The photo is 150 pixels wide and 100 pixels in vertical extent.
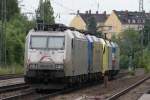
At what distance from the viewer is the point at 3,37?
58031mm

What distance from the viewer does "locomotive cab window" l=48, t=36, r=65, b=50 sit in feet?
89.4

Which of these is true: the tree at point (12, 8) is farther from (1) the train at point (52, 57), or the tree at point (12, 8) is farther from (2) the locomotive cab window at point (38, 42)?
(2) the locomotive cab window at point (38, 42)

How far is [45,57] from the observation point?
27.0 m

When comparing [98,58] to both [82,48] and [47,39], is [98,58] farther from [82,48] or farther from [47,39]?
[47,39]

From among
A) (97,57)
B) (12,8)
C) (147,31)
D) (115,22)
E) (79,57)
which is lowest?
(97,57)

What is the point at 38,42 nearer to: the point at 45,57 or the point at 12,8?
the point at 45,57

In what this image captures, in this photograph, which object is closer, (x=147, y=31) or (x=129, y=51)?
(x=129, y=51)

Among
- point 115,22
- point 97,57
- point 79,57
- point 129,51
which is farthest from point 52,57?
point 115,22

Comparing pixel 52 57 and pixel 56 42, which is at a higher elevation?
pixel 56 42

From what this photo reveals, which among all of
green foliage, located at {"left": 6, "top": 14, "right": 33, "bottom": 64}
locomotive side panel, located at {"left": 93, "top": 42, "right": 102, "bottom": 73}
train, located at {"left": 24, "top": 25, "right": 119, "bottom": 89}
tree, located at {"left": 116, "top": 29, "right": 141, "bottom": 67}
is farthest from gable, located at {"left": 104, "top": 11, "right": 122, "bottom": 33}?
train, located at {"left": 24, "top": 25, "right": 119, "bottom": 89}

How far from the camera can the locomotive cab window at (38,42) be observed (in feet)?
89.8

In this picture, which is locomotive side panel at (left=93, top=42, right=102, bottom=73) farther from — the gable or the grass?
the gable

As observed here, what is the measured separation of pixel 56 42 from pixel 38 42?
2.78 ft

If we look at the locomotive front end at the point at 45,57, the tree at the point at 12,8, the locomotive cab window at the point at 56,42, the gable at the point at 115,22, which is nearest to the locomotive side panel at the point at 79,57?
the locomotive cab window at the point at 56,42
